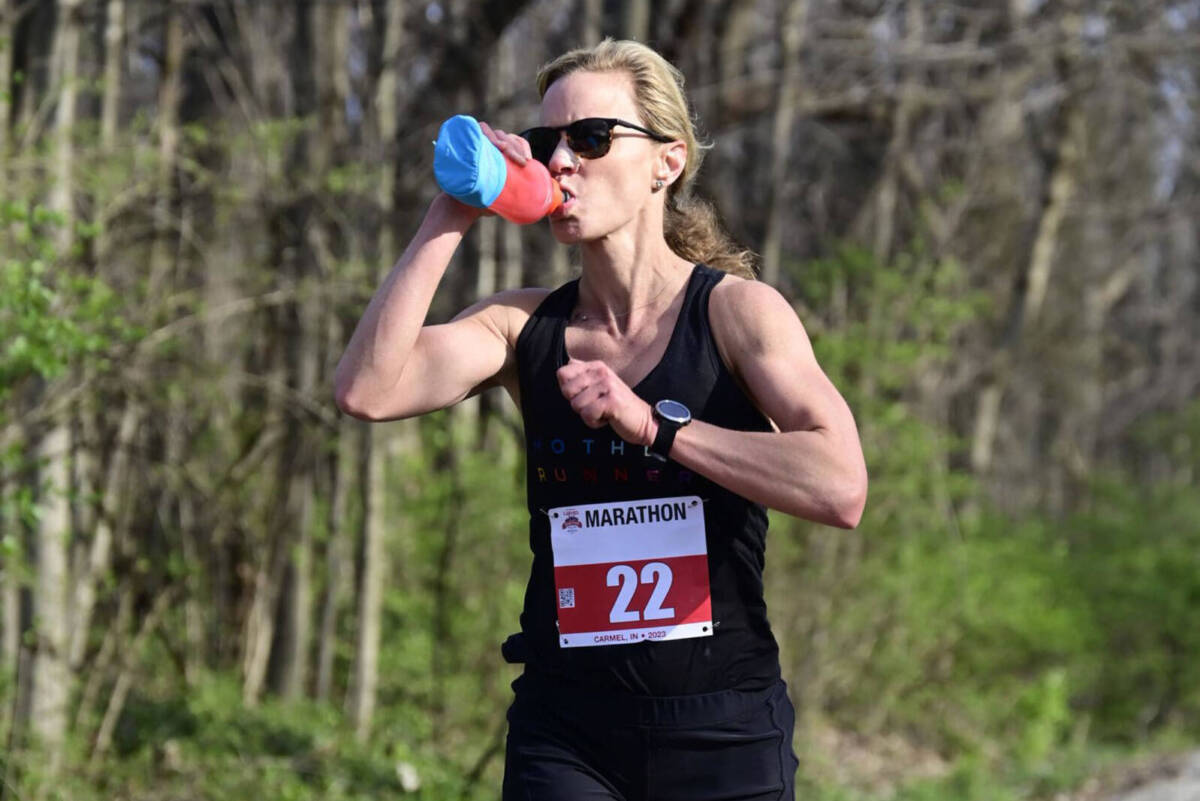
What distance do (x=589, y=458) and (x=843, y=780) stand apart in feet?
24.4

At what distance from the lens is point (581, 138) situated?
2.72 metres

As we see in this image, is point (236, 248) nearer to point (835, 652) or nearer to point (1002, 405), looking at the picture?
point (835, 652)

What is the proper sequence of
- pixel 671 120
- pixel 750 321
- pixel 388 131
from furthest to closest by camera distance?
pixel 388 131, pixel 671 120, pixel 750 321

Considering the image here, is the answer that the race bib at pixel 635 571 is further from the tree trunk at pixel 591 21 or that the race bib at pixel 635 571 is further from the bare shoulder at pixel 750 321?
the tree trunk at pixel 591 21

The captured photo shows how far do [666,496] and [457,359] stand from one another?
46 cm

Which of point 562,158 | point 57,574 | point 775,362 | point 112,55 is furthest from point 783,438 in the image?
point 112,55

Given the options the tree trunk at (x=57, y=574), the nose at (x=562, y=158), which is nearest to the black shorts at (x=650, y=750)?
the nose at (x=562, y=158)

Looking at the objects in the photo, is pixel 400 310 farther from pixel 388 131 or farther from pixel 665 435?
pixel 388 131

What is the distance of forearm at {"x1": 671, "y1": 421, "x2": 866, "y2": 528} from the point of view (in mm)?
2488

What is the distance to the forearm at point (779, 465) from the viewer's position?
2488 millimetres

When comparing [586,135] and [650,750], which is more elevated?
[586,135]

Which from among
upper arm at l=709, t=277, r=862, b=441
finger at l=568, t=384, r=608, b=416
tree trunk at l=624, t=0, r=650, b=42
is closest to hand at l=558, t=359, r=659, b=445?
finger at l=568, t=384, r=608, b=416

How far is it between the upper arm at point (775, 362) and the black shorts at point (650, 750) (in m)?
0.51

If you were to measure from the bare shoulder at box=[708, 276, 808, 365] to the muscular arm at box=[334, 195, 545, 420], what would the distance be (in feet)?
1.37
